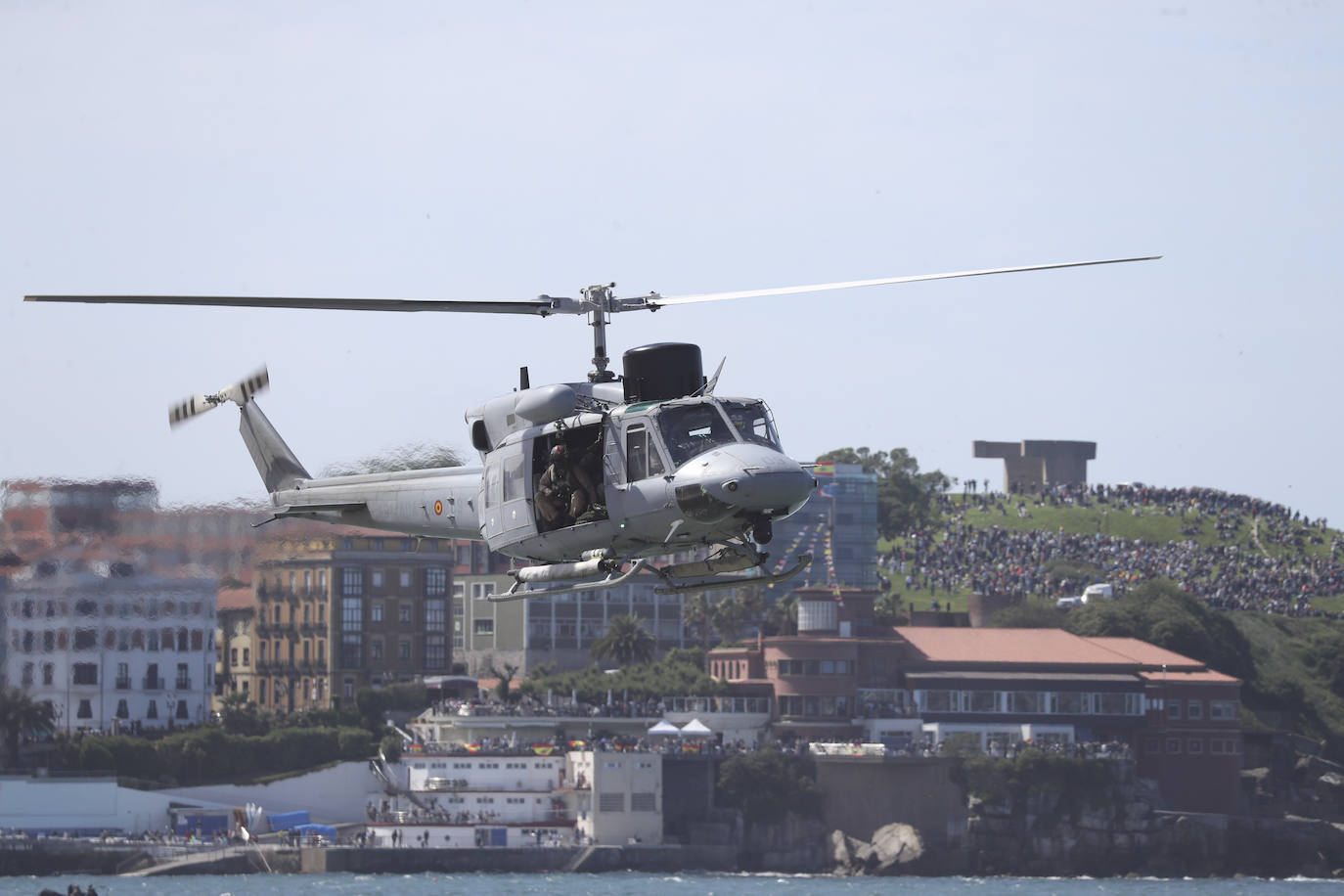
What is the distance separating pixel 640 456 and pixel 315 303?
198 inches

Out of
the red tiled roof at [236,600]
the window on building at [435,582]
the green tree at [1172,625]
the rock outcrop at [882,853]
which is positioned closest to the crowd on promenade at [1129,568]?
the green tree at [1172,625]

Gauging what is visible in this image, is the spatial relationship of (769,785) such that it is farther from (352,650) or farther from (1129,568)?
(1129,568)

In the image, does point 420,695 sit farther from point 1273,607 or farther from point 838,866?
point 1273,607

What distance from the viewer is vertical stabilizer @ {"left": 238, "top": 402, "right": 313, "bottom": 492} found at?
4188cm

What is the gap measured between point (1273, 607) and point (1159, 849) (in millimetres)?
45722

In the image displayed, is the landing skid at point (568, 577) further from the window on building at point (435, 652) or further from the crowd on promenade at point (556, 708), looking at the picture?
the window on building at point (435, 652)

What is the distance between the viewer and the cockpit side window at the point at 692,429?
30047 millimetres

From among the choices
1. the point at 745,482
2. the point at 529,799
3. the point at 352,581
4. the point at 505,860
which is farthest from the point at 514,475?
the point at 352,581

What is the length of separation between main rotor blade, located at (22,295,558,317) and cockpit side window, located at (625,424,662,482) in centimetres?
249

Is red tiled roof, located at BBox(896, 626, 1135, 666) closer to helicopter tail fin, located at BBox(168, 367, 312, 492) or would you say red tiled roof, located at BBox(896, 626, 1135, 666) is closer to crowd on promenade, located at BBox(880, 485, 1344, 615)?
crowd on promenade, located at BBox(880, 485, 1344, 615)

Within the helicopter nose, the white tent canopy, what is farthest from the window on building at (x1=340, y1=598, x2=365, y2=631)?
the helicopter nose

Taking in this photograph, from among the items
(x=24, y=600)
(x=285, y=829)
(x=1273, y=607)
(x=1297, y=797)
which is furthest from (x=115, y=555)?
(x=1273, y=607)

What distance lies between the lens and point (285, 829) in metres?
126

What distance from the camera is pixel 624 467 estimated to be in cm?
3056
